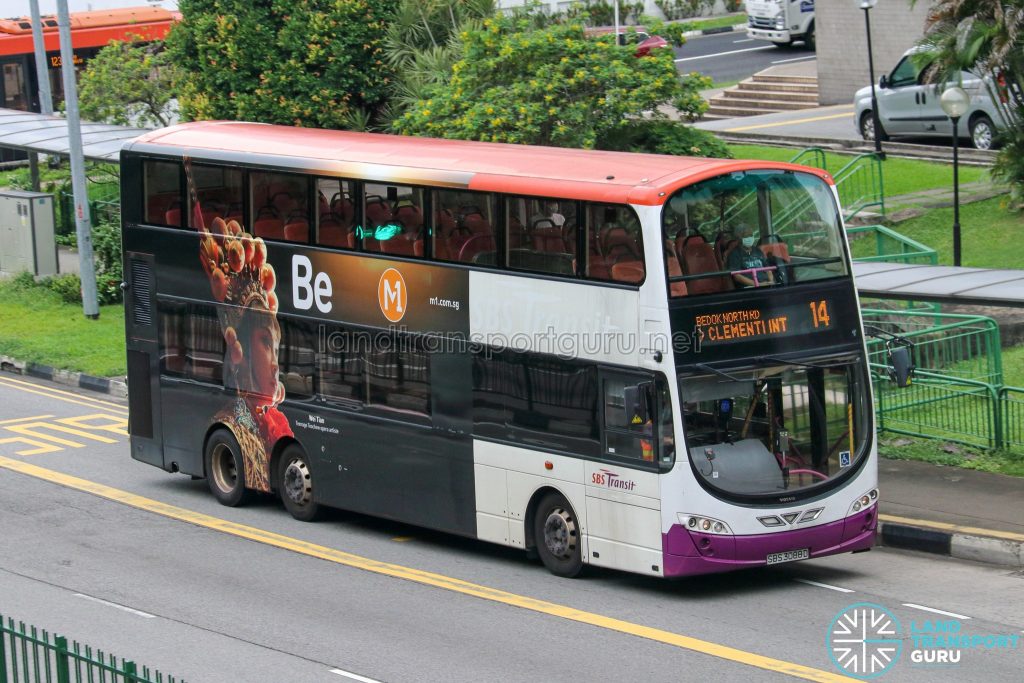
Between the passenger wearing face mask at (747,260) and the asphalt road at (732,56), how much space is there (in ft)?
102

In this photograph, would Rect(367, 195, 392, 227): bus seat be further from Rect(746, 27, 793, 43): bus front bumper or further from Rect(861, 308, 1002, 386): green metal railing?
Rect(746, 27, 793, 43): bus front bumper

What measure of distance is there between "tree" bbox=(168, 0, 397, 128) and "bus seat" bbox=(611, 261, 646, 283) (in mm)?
16718

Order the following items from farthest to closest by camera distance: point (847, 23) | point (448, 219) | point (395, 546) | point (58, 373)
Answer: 1. point (847, 23)
2. point (58, 373)
3. point (395, 546)
4. point (448, 219)

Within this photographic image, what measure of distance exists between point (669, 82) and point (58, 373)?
37.3 ft

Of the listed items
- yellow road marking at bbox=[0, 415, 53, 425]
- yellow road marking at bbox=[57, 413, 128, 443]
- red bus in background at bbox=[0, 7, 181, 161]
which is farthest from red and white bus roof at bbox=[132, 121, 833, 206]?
red bus in background at bbox=[0, 7, 181, 161]

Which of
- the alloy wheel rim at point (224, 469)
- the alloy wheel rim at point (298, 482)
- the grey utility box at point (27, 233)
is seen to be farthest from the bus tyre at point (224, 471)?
the grey utility box at point (27, 233)

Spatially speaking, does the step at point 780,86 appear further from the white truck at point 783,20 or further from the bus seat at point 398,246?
the bus seat at point 398,246

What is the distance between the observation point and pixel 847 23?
35.3 m

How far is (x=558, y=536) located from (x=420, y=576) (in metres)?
1.48

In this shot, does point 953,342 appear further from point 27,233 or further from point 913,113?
point 27,233

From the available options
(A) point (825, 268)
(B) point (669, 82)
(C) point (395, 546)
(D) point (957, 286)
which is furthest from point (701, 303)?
(B) point (669, 82)

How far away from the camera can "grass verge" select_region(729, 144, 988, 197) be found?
1084 inches

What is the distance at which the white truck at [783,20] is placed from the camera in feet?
151

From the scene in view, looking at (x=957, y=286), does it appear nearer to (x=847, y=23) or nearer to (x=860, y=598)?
(x=860, y=598)
